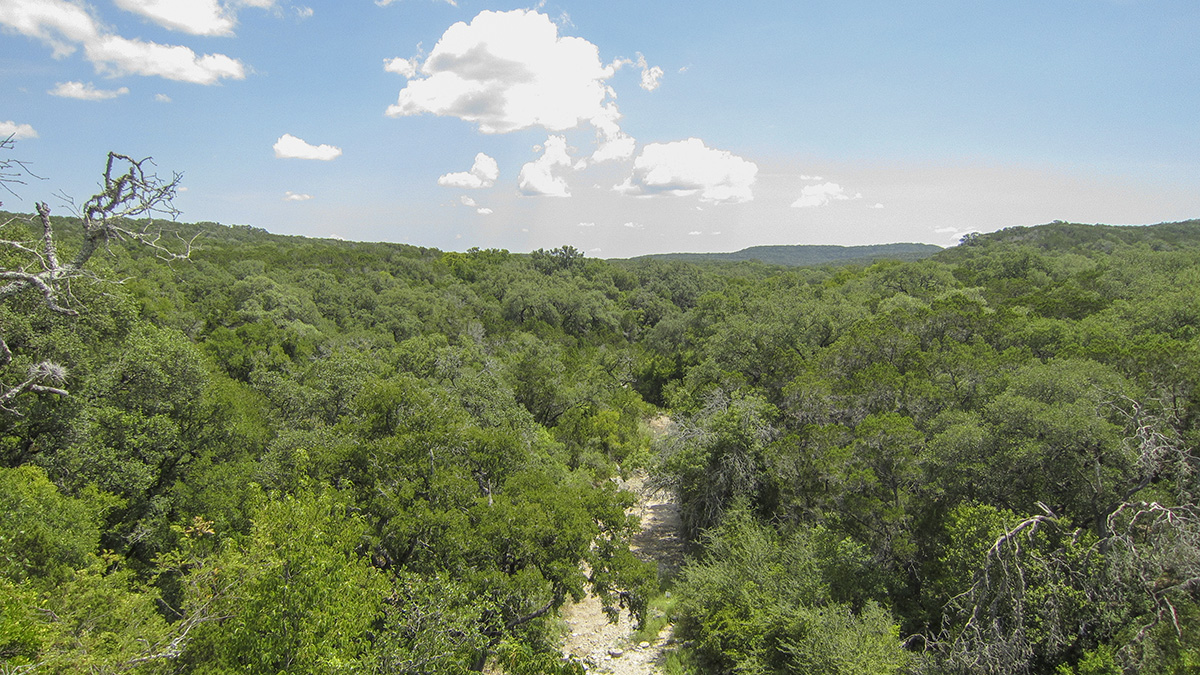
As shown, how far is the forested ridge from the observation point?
9.45 meters

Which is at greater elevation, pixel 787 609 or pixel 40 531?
pixel 40 531

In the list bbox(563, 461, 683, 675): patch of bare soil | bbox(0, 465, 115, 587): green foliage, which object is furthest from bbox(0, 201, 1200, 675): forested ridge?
bbox(563, 461, 683, 675): patch of bare soil

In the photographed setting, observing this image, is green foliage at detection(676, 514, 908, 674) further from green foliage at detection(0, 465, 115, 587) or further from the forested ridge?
green foliage at detection(0, 465, 115, 587)

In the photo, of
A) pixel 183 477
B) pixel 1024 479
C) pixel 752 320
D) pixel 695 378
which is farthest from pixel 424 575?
pixel 752 320

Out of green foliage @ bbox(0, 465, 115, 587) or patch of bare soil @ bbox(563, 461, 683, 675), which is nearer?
green foliage @ bbox(0, 465, 115, 587)

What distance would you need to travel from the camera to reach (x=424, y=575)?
41.8 feet

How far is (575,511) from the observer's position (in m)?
13.2

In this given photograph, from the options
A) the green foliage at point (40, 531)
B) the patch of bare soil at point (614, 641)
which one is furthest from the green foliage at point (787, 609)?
the green foliage at point (40, 531)

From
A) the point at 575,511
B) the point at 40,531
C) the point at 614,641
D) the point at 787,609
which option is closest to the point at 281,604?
the point at 40,531

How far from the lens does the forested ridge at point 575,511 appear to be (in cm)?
945

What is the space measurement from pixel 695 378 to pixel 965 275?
42339 mm

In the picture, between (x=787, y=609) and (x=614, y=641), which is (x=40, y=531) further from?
(x=787, y=609)

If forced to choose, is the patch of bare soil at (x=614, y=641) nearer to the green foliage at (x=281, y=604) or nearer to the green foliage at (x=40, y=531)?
the green foliage at (x=281, y=604)

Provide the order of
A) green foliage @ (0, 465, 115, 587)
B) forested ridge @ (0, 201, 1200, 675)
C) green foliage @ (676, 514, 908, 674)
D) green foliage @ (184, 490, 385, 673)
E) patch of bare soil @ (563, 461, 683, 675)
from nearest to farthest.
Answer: green foliage @ (184, 490, 385, 673), forested ridge @ (0, 201, 1200, 675), green foliage @ (0, 465, 115, 587), green foliage @ (676, 514, 908, 674), patch of bare soil @ (563, 461, 683, 675)
